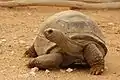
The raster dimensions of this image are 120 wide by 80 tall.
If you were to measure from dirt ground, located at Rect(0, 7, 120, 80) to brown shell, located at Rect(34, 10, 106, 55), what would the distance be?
1.07 ft

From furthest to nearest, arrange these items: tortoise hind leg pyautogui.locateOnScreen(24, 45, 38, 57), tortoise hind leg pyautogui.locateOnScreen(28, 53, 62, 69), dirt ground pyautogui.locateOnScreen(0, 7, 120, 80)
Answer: tortoise hind leg pyautogui.locateOnScreen(24, 45, 38, 57) → tortoise hind leg pyautogui.locateOnScreen(28, 53, 62, 69) → dirt ground pyautogui.locateOnScreen(0, 7, 120, 80)

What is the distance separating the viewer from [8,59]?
5582 mm

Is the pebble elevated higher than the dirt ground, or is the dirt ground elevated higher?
the pebble

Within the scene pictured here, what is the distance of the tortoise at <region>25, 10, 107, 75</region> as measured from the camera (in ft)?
16.5

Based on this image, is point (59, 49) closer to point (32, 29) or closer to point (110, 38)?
point (110, 38)

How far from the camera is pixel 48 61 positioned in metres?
5.05

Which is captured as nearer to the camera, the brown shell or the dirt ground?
the dirt ground

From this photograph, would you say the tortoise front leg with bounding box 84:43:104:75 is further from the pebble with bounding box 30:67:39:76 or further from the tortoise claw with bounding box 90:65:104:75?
the pebble with bounding box 30:67:39:76

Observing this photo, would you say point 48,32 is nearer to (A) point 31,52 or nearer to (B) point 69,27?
(B) point 69,27

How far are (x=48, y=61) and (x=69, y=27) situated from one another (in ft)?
1.49

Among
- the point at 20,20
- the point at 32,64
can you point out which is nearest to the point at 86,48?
the point at 32,64

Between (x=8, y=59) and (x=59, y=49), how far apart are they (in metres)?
0.78

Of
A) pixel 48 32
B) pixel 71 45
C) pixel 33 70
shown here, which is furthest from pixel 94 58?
pixel 33 70

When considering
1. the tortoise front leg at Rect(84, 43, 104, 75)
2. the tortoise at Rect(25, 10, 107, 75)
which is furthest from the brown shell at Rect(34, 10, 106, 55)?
the tortoise front leg at Rect(84, 43, 104, 75)
